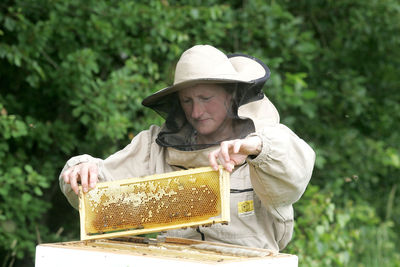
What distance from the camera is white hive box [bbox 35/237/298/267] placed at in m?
1.89

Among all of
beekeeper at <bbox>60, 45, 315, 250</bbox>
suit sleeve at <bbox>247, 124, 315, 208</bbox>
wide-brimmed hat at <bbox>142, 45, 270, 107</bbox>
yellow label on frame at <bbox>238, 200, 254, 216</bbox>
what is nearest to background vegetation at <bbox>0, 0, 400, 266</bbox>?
beekeeper at <bbox>60, 45, 315, 250</bbox>

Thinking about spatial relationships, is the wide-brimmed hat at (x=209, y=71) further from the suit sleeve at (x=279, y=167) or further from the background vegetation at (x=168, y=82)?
the background vegetation at (x=168, y=82)

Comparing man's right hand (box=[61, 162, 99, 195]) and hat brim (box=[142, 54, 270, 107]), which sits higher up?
hat brim (box=[142, 54, 270, 107])

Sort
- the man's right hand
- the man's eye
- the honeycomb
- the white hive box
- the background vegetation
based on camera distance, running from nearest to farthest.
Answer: the white hive box, the honeycomb, the man's right hand, the man's eye, the background vegetation

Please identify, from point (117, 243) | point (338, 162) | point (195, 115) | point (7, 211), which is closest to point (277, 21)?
point (338, 162)

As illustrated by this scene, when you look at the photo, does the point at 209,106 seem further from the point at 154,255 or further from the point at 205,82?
the point at 154,255

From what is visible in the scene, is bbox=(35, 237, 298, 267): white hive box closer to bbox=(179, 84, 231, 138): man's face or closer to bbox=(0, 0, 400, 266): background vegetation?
bbox=(179, 84, 231, 138): man's face

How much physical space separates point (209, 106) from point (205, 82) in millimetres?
107

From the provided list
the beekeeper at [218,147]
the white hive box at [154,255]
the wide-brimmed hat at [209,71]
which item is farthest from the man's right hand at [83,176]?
the wide-brimmed hat at [209,71]

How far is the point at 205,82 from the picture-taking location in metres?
2.57

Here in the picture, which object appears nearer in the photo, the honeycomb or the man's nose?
the honeycomb

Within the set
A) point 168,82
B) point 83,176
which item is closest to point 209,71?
point 83,176

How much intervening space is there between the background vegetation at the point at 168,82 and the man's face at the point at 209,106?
184 cm

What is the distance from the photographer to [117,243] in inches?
92.6
